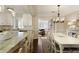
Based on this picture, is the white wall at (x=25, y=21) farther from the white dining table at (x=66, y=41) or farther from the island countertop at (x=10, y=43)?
the white dining table at (x=66, y=41)

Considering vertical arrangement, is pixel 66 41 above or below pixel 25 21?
below

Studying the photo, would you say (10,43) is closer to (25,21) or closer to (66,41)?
(25,21)

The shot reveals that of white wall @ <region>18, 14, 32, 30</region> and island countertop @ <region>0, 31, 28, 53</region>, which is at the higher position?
white wall @ <region>18, 14, 32, 30</region>

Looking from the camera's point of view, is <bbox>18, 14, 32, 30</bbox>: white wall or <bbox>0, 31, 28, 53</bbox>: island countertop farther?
<bbox>18, 14, 32, 30</bbox>: white wall

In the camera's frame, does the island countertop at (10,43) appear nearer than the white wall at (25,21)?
Yes

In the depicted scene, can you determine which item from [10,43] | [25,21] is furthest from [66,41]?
[10,43]

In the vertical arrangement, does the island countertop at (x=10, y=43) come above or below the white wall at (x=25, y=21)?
below

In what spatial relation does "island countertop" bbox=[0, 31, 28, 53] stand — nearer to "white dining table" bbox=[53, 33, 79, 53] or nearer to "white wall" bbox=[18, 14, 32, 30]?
"white wall" bbox=[18, 14, 32, 30]

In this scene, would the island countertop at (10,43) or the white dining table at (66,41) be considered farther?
the white dining table at (66,41)

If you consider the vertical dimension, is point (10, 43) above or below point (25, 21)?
below

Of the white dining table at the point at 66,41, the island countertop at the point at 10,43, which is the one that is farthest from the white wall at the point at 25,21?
the white dining table at the point at 66,41

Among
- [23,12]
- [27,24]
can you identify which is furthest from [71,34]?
[23,12]

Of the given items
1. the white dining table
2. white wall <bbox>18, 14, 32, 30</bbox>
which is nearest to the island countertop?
white wall <bbox>18, 14, 32, 30</bbox>

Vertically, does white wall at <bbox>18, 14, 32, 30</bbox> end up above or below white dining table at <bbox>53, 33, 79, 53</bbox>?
above
